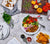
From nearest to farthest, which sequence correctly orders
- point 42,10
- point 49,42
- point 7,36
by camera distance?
point 49,42 → point 7,36 → point 42,10

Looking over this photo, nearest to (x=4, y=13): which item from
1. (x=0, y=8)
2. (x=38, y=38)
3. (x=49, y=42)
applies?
(x=0, y=8)

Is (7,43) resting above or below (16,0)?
below

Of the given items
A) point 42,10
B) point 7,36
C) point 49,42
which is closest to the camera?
point 49,42

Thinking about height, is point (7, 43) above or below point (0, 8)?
below

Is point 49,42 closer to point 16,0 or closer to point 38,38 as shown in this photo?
point 38,38

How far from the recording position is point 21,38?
6.18ft

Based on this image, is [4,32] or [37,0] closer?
[4,32]

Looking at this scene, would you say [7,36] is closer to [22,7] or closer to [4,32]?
[4,32]

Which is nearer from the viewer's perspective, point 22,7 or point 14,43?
point 14,43

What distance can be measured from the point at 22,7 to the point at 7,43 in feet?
2.03

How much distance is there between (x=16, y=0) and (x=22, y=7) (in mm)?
136

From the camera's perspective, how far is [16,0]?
213 cm

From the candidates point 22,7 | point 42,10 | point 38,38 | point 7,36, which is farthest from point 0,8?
point 38,38

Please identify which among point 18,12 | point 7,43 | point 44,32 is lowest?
point 7,43
